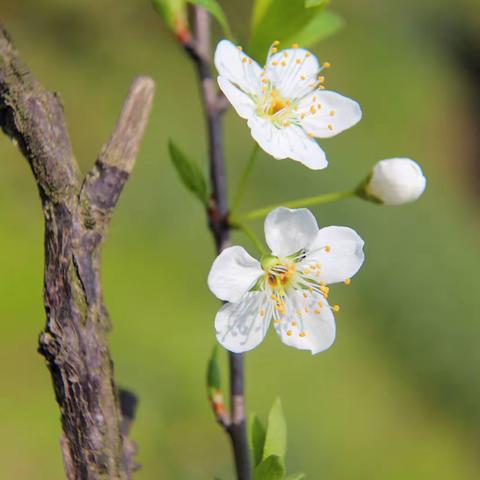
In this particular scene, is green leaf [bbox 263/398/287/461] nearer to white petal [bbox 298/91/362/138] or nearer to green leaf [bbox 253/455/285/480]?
green leaf [bbox 253/455/285/480]

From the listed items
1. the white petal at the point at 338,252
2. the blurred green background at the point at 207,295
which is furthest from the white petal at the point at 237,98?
the blurred green background at the point at 207,295

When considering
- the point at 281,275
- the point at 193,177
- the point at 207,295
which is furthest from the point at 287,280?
the point at 207,295

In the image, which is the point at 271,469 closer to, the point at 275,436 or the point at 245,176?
the point at 275,436

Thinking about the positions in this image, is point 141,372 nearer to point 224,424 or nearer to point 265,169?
point 265,169

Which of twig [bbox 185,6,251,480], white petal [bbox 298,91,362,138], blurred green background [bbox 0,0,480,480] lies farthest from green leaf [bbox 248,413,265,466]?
blurred green background [bbox 0,0,480,480]

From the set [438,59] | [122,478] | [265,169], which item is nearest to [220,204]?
[122,478]

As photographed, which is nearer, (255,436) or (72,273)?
(72,273)
